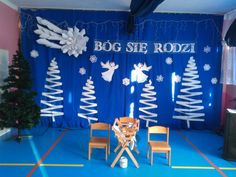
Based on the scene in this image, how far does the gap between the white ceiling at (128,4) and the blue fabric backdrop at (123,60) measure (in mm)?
188

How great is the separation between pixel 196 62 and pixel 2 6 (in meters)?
4.69

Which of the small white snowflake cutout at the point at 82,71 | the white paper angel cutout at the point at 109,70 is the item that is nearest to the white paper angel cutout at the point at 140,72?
the white paper angel cutout at the point at 109,70

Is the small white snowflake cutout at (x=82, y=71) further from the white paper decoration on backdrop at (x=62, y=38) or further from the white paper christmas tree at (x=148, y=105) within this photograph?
the white paper christmas tree at (x=148, y=105)

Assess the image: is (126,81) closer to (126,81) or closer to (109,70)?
(126,81)

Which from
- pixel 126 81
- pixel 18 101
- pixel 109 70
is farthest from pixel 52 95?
pixel 126 81

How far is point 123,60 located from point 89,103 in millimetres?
1381

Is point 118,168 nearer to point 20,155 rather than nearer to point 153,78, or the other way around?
point 20,155

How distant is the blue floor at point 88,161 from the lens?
3.67 metres

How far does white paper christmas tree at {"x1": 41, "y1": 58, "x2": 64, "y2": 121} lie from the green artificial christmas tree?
0.96m

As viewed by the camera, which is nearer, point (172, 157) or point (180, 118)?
point (172, 157)

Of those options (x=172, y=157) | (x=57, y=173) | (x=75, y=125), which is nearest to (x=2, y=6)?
(x=75, y=125)

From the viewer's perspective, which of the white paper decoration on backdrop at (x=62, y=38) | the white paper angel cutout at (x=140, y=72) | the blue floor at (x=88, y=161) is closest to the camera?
the blue floor at (x=88, y=161)

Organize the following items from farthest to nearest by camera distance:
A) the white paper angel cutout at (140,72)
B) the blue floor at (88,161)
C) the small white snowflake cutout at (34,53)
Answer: the white paper angel cutout at (140,72)
the small white snowflake cutout at (34,53)
the blue floor at (88,161)

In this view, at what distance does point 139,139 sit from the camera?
17.5 feet
